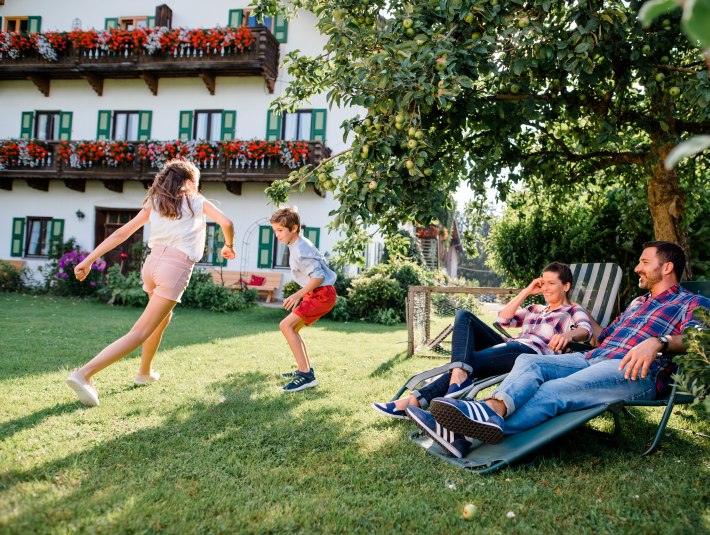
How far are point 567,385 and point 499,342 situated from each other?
3.18ft

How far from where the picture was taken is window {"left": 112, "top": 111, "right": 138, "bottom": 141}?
17219 mm

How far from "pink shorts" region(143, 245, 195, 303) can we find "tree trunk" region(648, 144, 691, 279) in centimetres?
415

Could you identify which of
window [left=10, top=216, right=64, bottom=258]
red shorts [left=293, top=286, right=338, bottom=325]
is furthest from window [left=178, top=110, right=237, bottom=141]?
red shorts [left=293, top=286, right=338, bottom=325]

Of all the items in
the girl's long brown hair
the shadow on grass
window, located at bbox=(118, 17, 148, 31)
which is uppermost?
window, located at bbox=(118, 17, 148, 31)

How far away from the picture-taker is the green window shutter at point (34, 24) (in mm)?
17969

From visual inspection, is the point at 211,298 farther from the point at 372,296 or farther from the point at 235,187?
the point at 235,187

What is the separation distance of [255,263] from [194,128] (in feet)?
15.4

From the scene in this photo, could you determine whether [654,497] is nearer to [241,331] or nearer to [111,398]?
[111,398]

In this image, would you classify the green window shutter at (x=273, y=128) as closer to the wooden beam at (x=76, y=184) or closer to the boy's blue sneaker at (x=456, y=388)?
the wooden beam at (x=76, y=184)

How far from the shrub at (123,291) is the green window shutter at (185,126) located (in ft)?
18.4

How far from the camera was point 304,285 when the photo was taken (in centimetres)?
462

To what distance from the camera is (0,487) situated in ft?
7.39

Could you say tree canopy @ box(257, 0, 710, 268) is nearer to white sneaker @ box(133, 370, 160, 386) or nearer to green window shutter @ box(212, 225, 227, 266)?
white sneaker @ box(133, 370, 160, 386)

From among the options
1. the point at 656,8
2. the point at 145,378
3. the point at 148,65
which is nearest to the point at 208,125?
the point at 148,65
